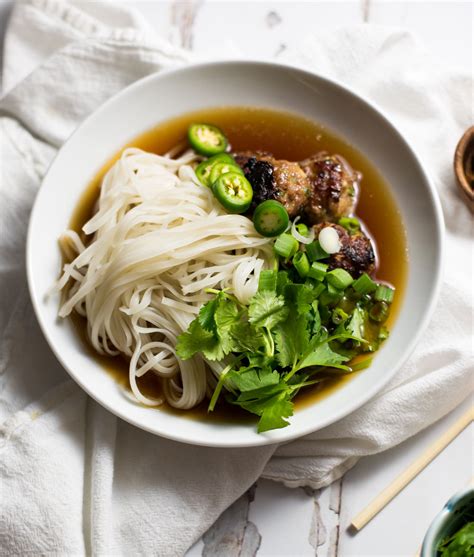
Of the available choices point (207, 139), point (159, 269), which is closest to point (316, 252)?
point (159, 269)

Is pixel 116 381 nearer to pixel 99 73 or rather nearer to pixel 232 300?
pixel 232 300

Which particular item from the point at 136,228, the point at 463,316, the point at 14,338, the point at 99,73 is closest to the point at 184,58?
the point at 99,73

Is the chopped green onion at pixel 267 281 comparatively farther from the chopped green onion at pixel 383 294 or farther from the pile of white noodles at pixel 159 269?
the chopped green onion at pixel 383 294

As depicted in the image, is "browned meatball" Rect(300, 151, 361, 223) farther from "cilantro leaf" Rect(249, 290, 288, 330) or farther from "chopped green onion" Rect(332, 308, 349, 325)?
"cilantro leaf" Rect(249, 290, 288, 330)

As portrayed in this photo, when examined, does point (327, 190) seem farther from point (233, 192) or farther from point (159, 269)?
point (159, 269)

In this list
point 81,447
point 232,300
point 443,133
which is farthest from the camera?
point 443,133

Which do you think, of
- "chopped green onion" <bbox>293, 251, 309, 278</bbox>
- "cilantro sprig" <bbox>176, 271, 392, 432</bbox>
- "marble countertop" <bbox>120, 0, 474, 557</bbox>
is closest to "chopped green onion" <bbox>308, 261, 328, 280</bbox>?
"chopped green onion" <bbox>293, 251, 309, 278</bbox>
